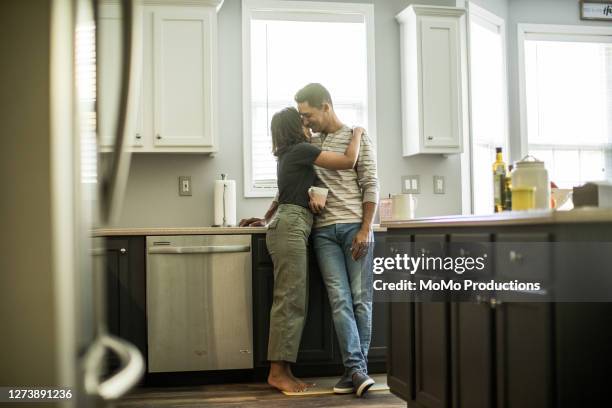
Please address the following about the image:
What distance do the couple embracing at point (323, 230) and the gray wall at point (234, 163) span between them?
926mm

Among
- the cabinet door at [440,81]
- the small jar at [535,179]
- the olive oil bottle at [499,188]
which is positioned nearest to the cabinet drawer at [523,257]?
the small jar at [535,179]

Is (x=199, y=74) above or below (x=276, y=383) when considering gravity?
above

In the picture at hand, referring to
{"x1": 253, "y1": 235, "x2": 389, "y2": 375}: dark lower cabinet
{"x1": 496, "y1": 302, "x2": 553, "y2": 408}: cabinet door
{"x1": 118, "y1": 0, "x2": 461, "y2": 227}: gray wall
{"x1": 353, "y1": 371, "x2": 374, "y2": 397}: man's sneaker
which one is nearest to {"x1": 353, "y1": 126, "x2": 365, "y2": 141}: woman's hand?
{"x1": 253, "y1": 235, "x2": 389, "y2": 375}: dark lower cabinet

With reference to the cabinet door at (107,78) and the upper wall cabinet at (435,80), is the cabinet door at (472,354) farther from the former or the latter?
the upper wall cabinet at (435,80)

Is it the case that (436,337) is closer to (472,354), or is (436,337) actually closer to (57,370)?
(472,354)

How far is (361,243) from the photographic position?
330 centimetres

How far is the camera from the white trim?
4848 millimetres

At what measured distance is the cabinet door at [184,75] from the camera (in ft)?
12.9

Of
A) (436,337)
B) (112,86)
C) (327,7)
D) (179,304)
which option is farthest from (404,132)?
(112,86)

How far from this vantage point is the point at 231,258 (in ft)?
11.9

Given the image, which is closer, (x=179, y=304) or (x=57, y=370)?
(x=57, y=370)

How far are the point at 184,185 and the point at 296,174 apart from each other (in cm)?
113

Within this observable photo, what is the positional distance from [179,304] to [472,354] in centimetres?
193

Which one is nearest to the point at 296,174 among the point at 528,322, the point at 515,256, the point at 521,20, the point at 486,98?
the point at 515,256
